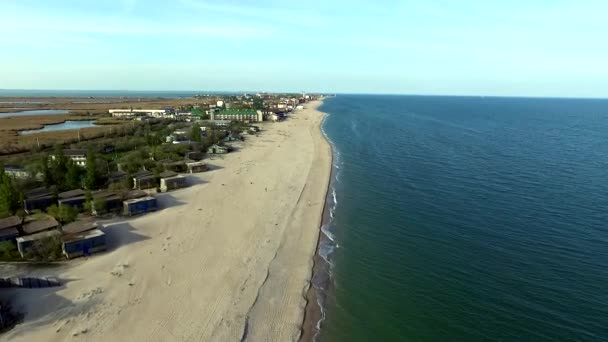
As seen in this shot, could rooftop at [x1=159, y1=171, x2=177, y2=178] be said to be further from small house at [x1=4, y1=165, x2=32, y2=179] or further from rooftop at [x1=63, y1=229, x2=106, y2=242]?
rooftop at [x1=63, y1=229, x2=106, y2=242]

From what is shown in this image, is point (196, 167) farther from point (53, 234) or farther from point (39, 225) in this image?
point (53, 234)

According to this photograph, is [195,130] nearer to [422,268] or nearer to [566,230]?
[422,268]

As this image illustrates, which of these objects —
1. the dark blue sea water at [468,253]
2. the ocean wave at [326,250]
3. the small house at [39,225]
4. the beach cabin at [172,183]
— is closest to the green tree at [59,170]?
the beach cabin at [172,183]

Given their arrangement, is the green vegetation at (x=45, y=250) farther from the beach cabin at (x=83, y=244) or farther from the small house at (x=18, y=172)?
the small house at (x=18, y=172)

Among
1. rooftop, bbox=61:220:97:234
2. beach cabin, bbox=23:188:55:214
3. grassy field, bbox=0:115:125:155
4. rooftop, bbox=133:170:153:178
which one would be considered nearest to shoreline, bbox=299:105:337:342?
rooftop, bbox=61:220:97:234

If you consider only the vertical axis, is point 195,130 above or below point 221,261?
above

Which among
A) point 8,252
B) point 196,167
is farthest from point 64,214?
point 196,167

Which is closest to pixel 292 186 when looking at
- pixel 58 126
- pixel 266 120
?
pixel 266 120
